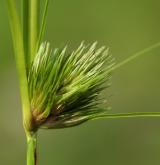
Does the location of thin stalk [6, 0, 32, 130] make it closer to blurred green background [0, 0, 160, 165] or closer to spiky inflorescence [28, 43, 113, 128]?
spiky inflorescence [28, 43, 113, 128]

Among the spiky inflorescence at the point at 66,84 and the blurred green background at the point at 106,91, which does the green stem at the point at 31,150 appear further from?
the blurred green background at the point at 106,91

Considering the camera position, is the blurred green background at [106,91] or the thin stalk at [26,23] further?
the blurred green background at [106,91]

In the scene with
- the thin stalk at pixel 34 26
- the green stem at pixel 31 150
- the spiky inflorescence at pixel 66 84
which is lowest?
the green stem at pixel 31 150

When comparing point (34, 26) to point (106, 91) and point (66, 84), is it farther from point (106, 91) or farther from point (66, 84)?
point (106, 91)

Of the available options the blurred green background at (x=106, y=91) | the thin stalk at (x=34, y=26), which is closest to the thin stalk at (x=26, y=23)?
the thin stalk at (x=34, y=26)

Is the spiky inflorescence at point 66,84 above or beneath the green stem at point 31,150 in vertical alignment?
above

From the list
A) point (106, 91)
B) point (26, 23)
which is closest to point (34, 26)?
point (26, 23)

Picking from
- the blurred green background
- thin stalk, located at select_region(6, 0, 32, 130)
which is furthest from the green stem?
the blurred green background
